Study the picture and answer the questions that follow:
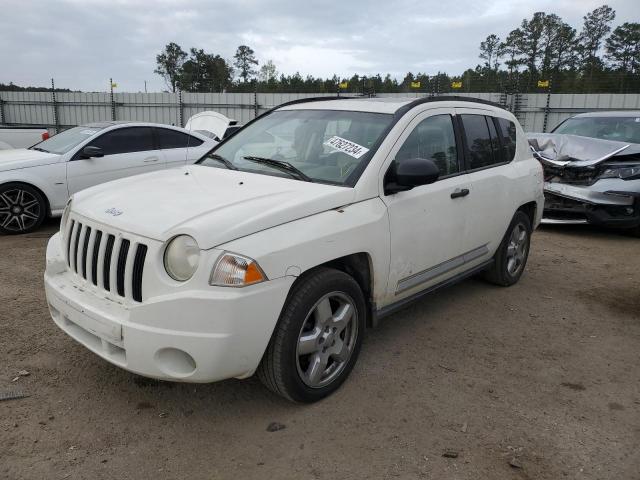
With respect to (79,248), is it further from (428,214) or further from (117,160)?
(117,160)

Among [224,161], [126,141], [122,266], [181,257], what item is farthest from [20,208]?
[181,257]

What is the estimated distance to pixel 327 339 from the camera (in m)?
3.08

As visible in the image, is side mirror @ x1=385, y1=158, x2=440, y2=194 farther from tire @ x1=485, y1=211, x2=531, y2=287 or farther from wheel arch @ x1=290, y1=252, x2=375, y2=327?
tire @ x1=485, y1=211, x2=531, y2=287

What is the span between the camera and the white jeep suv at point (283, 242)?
2.56 metres

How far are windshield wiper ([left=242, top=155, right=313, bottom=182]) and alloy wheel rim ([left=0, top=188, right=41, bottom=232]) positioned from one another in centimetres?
448

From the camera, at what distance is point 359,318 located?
328 cm

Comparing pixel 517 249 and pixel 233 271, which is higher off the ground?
pixel 233 271

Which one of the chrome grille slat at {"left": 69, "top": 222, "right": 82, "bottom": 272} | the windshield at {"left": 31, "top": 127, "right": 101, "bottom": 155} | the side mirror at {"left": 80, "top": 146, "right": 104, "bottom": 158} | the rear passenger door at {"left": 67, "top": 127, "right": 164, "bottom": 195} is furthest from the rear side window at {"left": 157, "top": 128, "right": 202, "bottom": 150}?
the chrome grille slat at {"left": 69, "top": 222, "right": 82, "bottom": 272}

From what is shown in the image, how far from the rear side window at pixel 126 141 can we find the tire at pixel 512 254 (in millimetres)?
5393

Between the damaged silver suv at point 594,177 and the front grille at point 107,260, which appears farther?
the damaged silver suv at point 594,177

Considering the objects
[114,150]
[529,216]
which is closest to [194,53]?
[114,150]

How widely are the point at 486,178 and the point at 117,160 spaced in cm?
537

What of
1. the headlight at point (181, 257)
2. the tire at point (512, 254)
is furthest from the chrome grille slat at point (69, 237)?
the tire at point (512, 254)

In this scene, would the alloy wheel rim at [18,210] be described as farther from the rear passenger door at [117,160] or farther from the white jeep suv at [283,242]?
the white jeep suv at [283,242]
